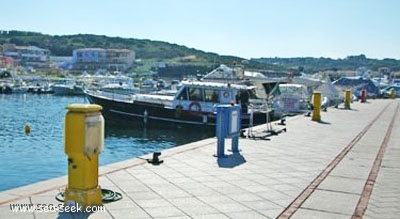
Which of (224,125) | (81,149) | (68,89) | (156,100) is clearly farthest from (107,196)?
(68,89)

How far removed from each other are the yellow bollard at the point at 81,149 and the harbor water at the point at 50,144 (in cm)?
886

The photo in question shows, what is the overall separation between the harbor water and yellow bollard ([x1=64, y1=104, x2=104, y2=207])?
886cm

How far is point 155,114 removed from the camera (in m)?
29.2

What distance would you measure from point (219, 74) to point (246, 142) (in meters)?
20.6

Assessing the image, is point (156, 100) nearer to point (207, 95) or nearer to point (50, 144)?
point (207, 95)

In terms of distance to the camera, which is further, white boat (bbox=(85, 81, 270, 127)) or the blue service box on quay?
white boat (bbox=(85, 81, 270, 127))

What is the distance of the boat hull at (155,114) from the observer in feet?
90.1

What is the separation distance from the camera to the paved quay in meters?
6.09

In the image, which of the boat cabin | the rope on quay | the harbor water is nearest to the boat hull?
the boat cabin

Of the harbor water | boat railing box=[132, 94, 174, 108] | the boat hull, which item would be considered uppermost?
boat railing box=[132, 94, 174, 108]

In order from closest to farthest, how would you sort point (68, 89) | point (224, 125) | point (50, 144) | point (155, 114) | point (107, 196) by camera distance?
point (107, 196) < point (224, 125) < point (50, 144) < point (155, 114) < point (68, 89)

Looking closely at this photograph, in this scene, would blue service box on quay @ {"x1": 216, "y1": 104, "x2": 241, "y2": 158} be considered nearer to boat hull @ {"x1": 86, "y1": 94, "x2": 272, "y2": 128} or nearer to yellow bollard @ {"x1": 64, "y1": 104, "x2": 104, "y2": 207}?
yellow bollard @ {"x1": 64, "y1": 104, "x2": 104, "y2": 207}

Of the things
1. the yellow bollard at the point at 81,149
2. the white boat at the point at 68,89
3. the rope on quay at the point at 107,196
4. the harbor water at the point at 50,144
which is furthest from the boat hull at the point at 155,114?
the white boat at the point at 68,89

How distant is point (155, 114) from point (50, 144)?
7473 millimetres
